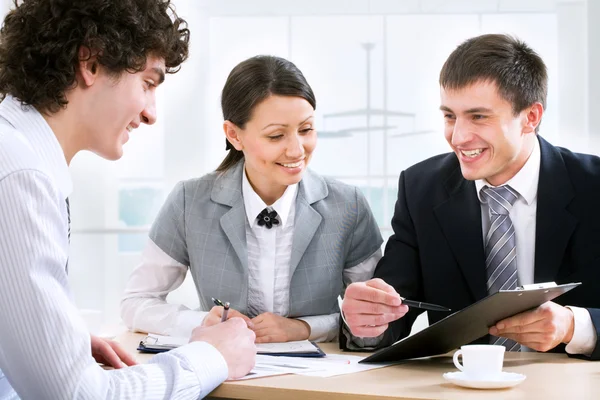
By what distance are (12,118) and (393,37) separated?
11.9ft

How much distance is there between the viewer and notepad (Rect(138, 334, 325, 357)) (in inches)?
72.9

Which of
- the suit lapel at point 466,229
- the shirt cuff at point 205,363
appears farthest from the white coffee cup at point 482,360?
the suit lapel at point 466,229

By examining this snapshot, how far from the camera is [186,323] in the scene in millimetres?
2205

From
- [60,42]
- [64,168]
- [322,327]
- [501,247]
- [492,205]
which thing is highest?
[60,42]

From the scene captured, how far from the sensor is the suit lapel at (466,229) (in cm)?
213

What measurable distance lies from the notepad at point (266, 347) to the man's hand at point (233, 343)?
245 millimetres

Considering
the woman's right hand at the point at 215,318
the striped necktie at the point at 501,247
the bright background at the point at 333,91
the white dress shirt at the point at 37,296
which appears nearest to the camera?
the white dress shirt at the point at 37,296

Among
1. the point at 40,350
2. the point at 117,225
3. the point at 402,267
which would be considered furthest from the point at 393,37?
the point at 40,350

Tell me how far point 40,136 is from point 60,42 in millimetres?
196

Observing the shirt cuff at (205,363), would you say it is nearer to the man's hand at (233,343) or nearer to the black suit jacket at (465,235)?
the man's hand at (233,343)

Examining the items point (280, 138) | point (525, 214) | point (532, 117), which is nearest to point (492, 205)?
point (525, 214)

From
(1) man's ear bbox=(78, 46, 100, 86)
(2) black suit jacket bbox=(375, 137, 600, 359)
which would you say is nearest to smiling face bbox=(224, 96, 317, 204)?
(2) black suit jacket bbox=(375, 137, 600, 359)

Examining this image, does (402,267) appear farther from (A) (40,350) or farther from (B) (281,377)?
(A) (40,350)

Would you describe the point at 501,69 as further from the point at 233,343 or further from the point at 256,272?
the point at 233,343
